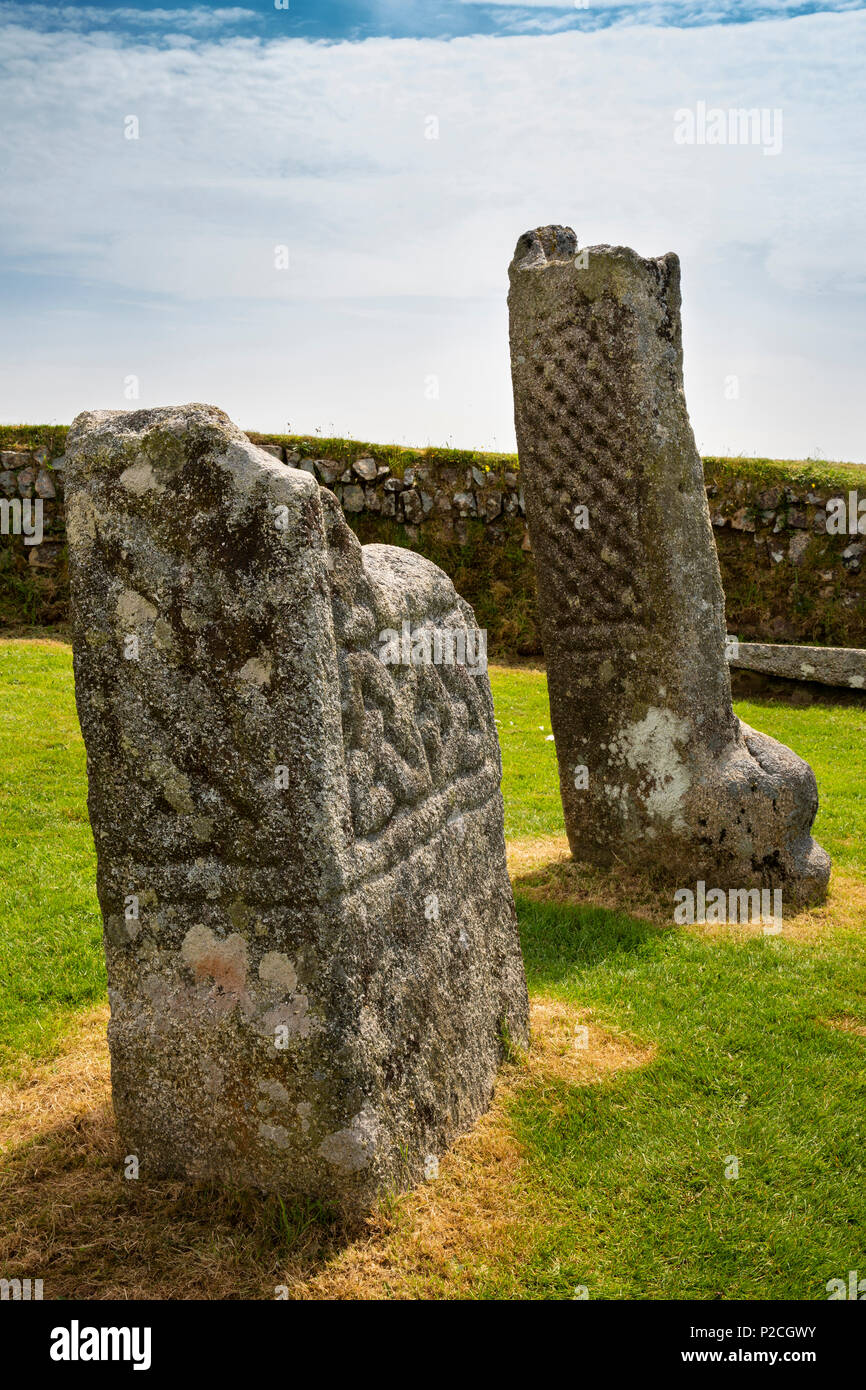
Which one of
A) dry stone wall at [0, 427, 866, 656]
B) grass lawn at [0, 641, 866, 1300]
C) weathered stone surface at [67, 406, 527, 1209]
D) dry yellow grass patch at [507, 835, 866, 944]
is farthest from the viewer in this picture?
dry stone wall at [0, 427, 866, 656]

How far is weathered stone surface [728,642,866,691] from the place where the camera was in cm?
1237

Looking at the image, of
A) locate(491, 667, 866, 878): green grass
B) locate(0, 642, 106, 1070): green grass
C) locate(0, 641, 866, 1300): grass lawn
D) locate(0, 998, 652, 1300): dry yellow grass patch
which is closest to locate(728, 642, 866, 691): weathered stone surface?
locate(491, 667, 866, 878): green grass

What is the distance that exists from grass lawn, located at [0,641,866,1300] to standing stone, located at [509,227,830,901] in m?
0.51

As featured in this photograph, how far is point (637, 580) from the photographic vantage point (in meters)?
6.26

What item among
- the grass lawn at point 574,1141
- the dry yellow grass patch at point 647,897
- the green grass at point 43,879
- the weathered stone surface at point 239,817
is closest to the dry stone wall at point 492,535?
the green grass at point 43,879

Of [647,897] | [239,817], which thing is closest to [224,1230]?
[239,817]

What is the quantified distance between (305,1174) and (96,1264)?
2.12 ft

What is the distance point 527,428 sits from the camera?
257 inches

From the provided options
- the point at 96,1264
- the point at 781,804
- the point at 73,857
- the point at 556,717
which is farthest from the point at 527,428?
the point at 96,1264

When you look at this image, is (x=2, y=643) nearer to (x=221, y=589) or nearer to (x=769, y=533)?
(x=769, y=533)

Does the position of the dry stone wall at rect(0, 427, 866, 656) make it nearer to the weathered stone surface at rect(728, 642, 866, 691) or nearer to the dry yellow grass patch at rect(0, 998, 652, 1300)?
the weathered stone surface at rect(728, 642, 866, 691)

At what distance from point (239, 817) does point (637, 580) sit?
3.65 metres

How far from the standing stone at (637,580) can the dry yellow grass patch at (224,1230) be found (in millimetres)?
2834

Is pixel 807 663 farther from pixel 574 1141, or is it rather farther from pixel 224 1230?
pixel 224 1230
